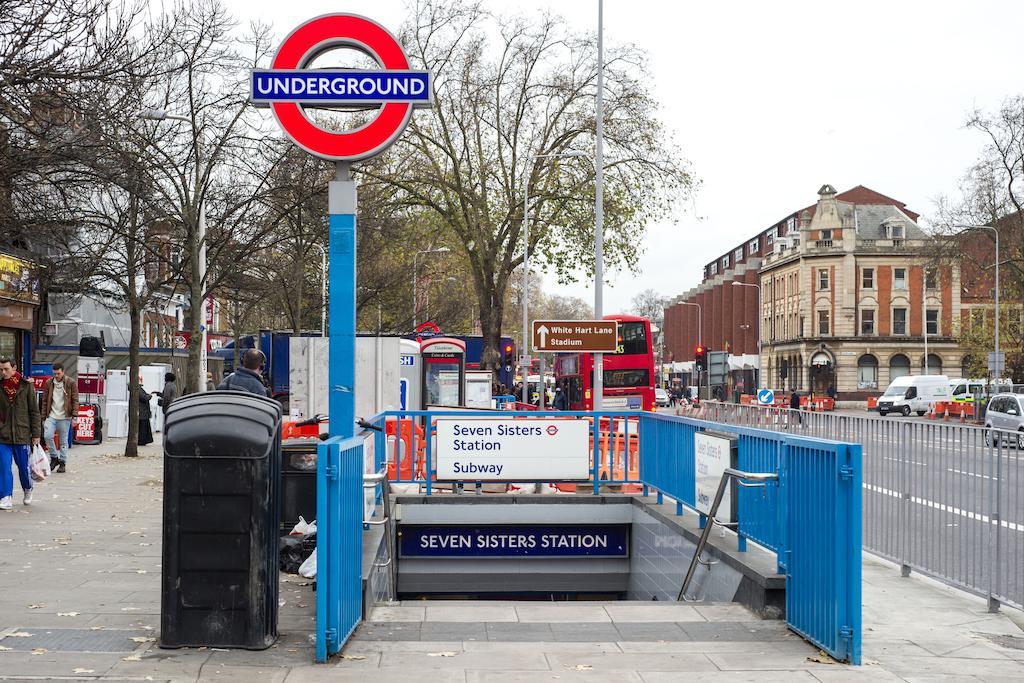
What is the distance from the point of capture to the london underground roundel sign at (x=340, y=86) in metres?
7.50

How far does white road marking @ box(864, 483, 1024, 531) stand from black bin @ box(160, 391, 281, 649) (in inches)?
205

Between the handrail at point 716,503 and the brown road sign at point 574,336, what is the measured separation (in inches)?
417

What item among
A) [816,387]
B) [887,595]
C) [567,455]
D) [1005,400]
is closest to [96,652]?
[887,595]

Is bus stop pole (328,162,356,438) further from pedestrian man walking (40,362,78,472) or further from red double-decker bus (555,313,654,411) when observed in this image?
red double-decker bus (555,313,654,411)

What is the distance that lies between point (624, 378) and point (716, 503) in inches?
1441

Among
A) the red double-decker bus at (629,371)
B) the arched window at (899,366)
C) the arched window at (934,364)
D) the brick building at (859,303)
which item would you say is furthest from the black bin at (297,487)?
the arched window at (934,364)

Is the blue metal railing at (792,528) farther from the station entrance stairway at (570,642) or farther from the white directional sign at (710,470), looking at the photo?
the white directional sign at (710,470)

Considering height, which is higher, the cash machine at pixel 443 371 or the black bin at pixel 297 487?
the cash machine at pixel 443 371

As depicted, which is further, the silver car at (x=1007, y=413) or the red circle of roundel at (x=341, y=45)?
the silver car at (x=1007, y=413)

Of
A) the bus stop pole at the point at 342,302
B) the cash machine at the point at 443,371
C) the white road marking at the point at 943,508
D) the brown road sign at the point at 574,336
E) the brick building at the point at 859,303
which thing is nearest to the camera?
the bus stop pole at the point at 342,302

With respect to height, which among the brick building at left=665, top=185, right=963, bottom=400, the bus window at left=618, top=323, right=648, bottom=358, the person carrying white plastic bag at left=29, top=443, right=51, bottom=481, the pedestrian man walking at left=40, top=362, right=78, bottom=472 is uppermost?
the brick building at left=665, top=185, right=963, bottom=400

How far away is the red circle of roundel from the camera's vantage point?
24.9 ft

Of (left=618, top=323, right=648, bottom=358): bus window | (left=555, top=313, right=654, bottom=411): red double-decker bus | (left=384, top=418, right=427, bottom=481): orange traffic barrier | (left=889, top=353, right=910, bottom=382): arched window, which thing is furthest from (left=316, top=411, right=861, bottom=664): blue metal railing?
(left=889, top=353, right=910, bottom=382): arched window

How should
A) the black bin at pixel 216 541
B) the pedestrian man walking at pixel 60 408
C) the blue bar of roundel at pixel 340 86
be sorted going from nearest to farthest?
the black bin at pixel 216 541 → the blue bar of roundel at pixel 340 86 → the pedestrian man walking at pixel 60 408
